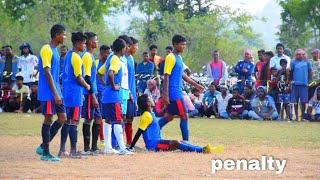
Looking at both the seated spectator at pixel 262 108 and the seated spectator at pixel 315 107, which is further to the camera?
the seated spectator at pixel 262 108

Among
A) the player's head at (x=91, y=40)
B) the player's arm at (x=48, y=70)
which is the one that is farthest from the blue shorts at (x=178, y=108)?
the player's arm at (x=48, y=70)

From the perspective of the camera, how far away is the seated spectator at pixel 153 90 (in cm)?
2114

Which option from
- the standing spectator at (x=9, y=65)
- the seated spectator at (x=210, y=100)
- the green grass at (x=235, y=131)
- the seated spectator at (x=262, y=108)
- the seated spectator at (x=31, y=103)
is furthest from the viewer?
the standing spectator at (x=9, y=65)

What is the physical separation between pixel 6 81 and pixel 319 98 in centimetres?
944

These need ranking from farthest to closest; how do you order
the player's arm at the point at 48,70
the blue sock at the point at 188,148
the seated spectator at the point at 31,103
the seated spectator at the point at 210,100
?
the seated spectator at the point at 31,103 → the seated spectator at the point at 210,100 → the blue sock at the point at 188,148 → the player's arm at the point at 48,70

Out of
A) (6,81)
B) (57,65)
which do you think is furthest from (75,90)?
(6,81)

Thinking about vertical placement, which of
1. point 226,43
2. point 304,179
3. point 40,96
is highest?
point 226,43

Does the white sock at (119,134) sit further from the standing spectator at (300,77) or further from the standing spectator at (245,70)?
the standing spectator at (245,70)

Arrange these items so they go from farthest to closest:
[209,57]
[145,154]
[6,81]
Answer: [209,57] → [6,81] → [145,154]

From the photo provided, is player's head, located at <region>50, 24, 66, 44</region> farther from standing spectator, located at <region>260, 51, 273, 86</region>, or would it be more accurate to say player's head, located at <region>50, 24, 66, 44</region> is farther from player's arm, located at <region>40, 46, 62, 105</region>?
standing spectator, located at <region>260, 51, 273, 86</region>

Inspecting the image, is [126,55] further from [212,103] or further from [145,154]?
[212,103]

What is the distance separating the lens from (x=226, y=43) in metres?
46.6

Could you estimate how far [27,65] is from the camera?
22469mm

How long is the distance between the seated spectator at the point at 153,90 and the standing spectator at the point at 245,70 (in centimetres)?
241
